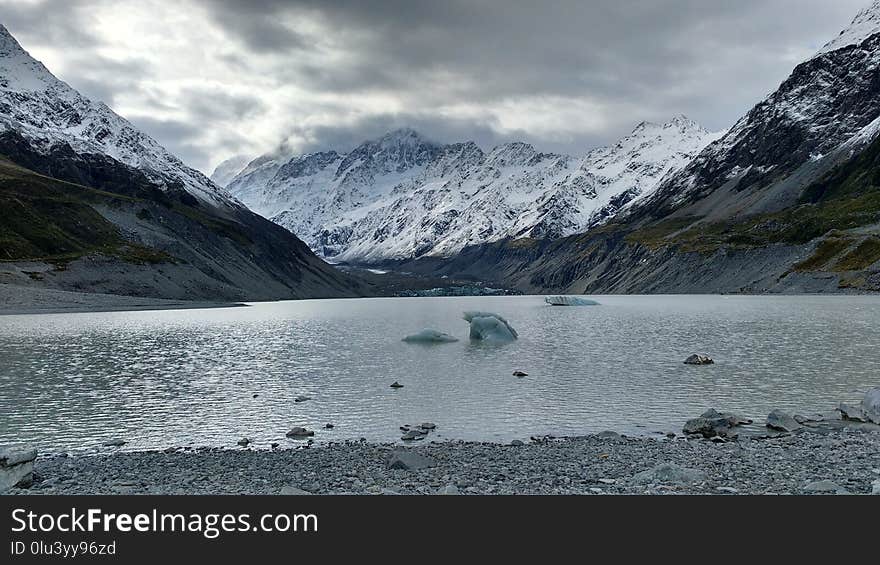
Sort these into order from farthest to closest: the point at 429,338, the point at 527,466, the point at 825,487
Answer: the point at 429,338, the point at 527,466, the point at 825,487

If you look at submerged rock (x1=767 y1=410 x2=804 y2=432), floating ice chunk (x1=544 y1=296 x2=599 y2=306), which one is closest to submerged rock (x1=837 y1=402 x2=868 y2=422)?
submerged rock (x1=767 y1=410 x2=804 y2=432)

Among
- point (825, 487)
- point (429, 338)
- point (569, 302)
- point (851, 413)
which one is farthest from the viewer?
point (569, 302)

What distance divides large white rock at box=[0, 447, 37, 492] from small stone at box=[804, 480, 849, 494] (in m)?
24.2

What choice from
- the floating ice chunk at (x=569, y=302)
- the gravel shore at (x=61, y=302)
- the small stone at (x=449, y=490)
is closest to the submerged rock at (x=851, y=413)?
the small stone at (x=449, y=490)

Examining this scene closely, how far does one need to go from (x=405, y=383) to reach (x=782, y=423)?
2454cm

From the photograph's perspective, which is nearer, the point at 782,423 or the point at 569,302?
the point at 782,423

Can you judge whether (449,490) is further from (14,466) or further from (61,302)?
(61,302)

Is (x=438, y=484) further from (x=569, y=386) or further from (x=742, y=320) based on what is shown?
(x=742, y=320)

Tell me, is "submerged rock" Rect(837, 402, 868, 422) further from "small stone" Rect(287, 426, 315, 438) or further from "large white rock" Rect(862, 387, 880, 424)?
"small stone" Rect(287, 426, 315, 438)

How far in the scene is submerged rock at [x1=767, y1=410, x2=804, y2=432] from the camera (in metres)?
28.8

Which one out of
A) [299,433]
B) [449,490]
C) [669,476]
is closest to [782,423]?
[669,476]

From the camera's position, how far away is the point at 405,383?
45.6 metres

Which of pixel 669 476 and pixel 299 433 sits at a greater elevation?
pixel 669 476

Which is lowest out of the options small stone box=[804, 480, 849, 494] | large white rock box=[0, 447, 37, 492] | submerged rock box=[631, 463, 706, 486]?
submerged rock box=[631, 463, 706, 486]
